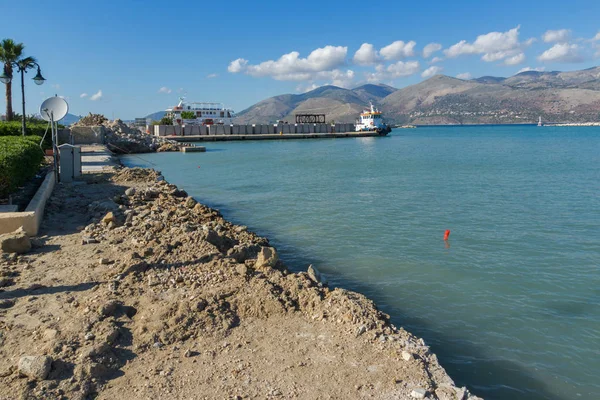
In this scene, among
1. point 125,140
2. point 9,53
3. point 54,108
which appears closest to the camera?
point 54,108

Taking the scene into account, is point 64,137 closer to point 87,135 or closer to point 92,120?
point 87,135

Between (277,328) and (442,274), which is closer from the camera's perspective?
(277,328)

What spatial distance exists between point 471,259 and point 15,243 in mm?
9863

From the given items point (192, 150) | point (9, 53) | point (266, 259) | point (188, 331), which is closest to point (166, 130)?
point (192, 150)

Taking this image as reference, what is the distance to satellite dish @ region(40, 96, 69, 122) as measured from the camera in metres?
16.2

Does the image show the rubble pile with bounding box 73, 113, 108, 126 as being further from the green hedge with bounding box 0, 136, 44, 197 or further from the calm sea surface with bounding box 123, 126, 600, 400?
the green hedge with bounding box 0, 136, 44, 197

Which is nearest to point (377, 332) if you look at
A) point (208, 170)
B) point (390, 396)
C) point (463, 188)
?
point (390, 396)

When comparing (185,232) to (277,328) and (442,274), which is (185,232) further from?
(442,274)

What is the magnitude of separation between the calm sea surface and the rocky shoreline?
5.43ft

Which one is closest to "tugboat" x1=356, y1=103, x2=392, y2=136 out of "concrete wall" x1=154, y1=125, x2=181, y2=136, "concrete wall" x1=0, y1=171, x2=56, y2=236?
"concrete wall" x1=154, y1=125, x2=181, y2=136

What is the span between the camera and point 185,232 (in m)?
9.64

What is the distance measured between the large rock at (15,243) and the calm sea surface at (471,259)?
5441mm

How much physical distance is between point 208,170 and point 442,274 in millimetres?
27784

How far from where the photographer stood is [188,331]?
5.95m
